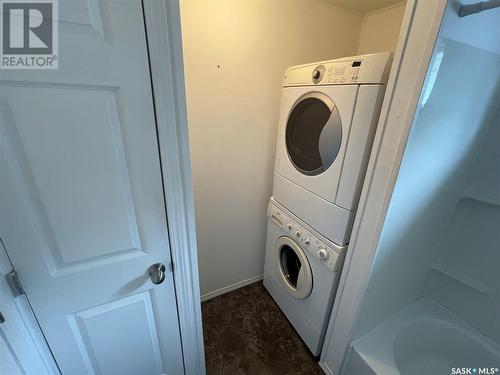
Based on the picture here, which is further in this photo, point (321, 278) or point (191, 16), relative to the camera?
point (321, 278)

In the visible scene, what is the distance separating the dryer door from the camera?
1368 millimetres

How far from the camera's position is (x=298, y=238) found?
138cm

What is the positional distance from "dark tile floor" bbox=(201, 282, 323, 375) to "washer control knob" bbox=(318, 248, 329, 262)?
790mm

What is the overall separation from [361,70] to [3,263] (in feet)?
4.59

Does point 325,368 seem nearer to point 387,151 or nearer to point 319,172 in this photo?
point 319,172

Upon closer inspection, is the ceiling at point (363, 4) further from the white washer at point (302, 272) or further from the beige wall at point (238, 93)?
the white washer at point (302, 272)

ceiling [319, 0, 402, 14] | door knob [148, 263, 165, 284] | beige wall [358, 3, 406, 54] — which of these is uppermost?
ceiling [319, 0, 402, 14]

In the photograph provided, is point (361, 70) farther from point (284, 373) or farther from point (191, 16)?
point (284, 373)

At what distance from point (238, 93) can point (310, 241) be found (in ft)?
3.39

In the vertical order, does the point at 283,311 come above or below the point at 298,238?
below

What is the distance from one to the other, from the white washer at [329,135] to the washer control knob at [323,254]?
0.09m

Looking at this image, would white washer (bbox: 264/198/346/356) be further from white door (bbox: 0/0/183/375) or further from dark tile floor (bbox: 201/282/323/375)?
white door (bbox: 0/0/183/375)

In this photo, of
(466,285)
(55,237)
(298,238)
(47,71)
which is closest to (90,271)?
(55,237)

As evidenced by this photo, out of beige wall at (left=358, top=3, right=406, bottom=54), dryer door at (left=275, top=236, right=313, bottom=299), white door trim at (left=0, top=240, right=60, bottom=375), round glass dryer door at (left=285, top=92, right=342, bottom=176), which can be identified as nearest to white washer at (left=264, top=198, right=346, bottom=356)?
dryer door at (left=275, top=236, right=313, bottom=299)
